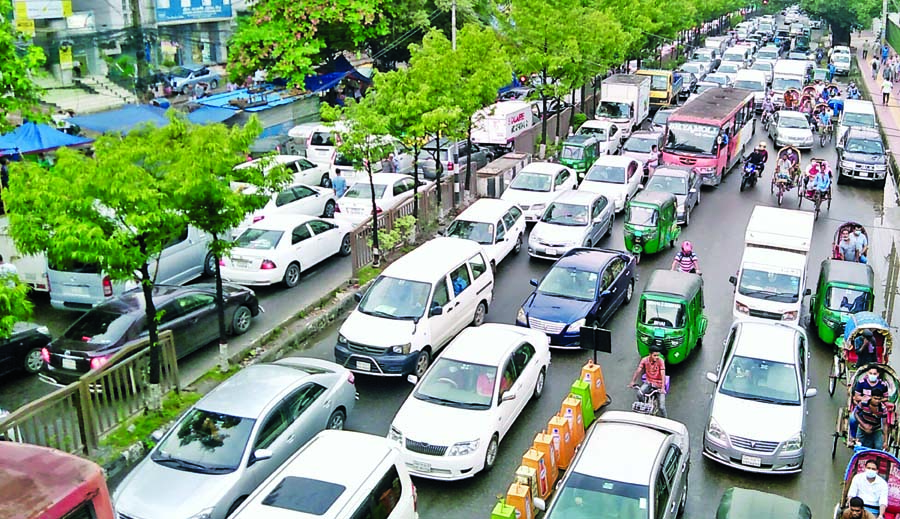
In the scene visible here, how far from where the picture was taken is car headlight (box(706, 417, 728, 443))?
13.4m

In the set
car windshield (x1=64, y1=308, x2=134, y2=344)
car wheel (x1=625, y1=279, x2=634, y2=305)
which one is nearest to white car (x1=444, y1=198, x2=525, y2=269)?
car wheel (x1=625, y1=279, x2=634, y2=305)

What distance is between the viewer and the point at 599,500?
1048 centimetres

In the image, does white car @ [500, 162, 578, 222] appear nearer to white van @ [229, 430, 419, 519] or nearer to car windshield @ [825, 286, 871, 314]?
car windshield @ [825, 286, 871, 314]

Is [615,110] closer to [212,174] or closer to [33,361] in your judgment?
[212,174]

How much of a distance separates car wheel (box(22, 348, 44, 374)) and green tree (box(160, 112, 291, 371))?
4.16 m

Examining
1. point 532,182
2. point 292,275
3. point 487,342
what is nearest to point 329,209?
point 292,275

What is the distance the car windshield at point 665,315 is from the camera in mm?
16578

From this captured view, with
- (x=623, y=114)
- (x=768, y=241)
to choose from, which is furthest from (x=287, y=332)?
(x=623, y=114)

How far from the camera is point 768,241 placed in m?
19.7

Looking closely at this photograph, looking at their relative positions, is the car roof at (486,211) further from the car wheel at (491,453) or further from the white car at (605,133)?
the white car at (605,133)

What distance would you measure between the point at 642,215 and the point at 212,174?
12803mm

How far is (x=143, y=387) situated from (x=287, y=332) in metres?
4.07

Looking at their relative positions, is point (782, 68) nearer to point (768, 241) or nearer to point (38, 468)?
point (768, 241)

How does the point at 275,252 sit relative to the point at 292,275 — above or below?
above
